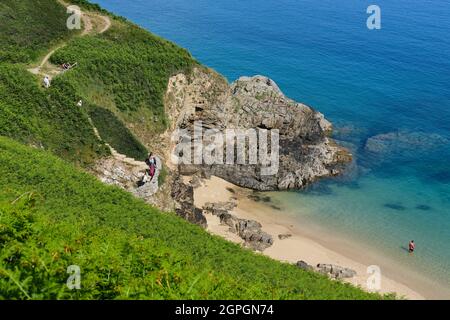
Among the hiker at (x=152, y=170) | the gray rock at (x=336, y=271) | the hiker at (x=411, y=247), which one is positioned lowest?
the gray rock at (x=336, y=271)

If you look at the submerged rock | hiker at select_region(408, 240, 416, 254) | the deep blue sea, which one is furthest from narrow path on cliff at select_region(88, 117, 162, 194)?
the submerged rock

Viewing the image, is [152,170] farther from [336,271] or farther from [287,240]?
[336,271]

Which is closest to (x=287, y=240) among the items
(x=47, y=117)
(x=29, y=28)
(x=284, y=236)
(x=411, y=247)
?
(x=284, y=236)

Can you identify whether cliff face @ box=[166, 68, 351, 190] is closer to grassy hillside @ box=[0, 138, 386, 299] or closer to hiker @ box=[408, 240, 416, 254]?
hiker @ box=[408, 240, 416, 254]

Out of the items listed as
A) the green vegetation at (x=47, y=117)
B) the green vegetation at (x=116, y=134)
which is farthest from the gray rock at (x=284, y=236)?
the green vegetation at (x=47, y=117)

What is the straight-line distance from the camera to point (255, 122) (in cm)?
6016

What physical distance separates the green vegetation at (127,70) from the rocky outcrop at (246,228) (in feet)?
37.7

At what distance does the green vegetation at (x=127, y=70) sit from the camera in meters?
50.2

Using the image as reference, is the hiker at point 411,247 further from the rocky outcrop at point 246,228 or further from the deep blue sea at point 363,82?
the rocky outcrop at point 246,228

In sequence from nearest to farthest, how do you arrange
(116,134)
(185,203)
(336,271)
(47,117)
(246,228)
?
(336,271) < (47,117) < (116,134) < (246,228) < (185,203)

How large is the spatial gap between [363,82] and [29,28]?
6229cm

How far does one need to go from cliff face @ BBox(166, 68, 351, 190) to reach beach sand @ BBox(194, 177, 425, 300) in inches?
120
